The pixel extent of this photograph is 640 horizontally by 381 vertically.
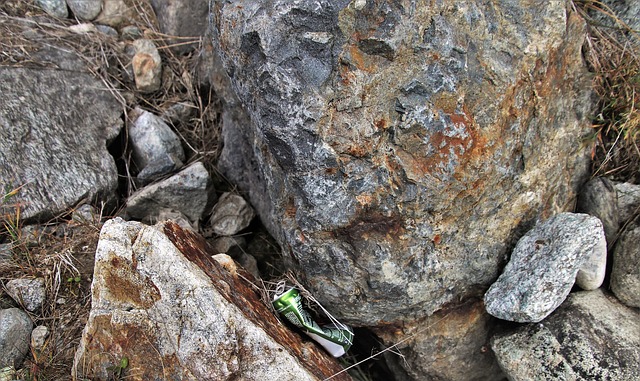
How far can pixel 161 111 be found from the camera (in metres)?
3.07

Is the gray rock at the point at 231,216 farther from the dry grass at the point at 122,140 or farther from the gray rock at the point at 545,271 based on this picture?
the gray rock at the point at 545,271

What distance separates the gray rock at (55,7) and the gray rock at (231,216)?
5.20 ft

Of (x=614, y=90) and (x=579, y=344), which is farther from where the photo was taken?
(x=614, y=90)

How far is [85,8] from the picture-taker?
10.5 feet

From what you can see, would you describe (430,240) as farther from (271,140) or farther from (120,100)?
(120,100)

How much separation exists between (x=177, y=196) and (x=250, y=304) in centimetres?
83

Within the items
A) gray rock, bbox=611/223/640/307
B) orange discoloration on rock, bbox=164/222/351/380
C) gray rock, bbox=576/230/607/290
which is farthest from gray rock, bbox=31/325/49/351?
gray rock, bbox=611/223/640/307

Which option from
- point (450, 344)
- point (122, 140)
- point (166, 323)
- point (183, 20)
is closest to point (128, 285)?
point (166, 323)

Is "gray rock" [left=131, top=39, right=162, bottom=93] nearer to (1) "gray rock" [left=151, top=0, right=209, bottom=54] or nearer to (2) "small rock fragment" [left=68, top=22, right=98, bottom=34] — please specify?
(1) "gray rock" [left=151, top=0, right=209, bottom=54]

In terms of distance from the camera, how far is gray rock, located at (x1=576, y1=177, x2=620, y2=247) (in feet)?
7.96

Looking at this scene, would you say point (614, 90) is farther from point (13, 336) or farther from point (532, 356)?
point (13, 336)

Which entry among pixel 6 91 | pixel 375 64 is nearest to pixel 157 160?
pixel 6 91

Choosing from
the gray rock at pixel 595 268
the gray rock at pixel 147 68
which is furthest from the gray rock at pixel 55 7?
the gray rock at pixel 595 268

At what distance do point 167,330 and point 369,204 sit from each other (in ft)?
3.03
